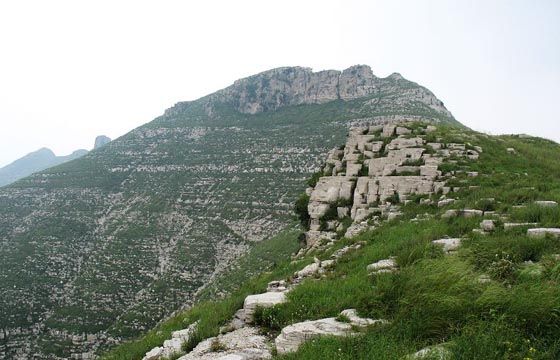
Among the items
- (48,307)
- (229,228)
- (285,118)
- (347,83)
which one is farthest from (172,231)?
(347,83)

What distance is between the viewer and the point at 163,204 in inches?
2872

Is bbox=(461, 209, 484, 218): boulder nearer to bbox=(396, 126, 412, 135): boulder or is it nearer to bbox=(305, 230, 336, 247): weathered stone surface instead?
bbox=(305, 230, 336, 247): weathered stone surface

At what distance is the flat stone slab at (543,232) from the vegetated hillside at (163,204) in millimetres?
37739

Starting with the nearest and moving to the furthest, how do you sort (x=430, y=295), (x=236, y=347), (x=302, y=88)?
(x=430, y=295) → (x=236, y=347) → (x=302, y=88)

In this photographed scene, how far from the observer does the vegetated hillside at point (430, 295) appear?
4.07m

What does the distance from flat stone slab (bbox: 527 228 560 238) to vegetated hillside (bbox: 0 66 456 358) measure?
3774cm

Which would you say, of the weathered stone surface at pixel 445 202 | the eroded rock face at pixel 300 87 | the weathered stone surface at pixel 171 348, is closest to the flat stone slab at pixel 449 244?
the weathered stone surface at pixel 445 202

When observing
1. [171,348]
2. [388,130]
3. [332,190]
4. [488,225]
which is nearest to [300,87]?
[388,130]

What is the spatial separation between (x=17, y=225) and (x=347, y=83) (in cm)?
9562

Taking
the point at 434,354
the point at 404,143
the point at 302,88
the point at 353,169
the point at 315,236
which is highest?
the point at 302,88

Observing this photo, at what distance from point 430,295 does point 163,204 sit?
72727mm

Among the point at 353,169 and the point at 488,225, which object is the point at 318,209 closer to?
the point at 353,169

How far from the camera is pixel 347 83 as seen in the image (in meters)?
118

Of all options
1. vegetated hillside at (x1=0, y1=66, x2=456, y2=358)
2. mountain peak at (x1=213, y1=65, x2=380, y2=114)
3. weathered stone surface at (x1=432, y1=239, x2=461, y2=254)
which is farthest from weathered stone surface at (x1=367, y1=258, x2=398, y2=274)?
mountain peak at (x1=213, y1=65, x2=380, y2=114)
